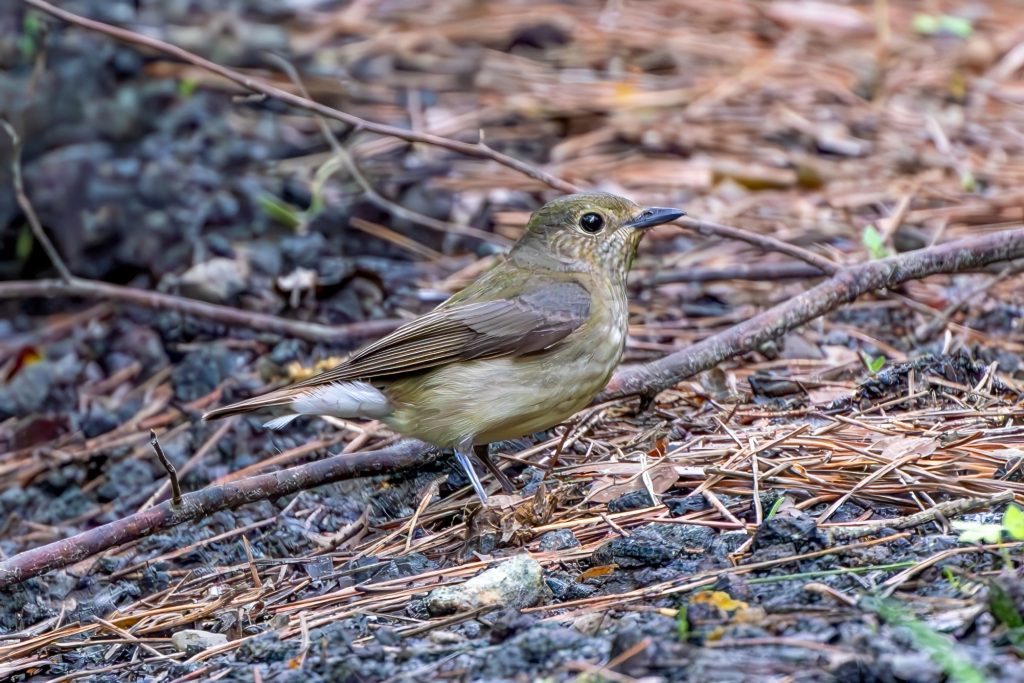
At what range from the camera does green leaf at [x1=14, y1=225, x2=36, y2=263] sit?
Answer: 741cm

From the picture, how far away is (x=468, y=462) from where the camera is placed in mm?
4840

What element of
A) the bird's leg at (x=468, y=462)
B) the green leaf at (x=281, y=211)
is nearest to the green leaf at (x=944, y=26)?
the green leaf at (x=281, y=211)

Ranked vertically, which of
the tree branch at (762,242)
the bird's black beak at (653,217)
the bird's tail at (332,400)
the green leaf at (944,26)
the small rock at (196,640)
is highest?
the green leaf at (944,26)

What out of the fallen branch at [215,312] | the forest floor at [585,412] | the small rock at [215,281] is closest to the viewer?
the forest floor at [585,412]

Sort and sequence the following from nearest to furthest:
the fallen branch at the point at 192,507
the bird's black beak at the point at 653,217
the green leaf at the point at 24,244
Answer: the fallen branch at the point at 192,507 → the bird's black beak at the point at 653,217 → the green leaf at the point at 24,244

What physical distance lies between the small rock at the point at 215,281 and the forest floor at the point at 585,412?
18mm

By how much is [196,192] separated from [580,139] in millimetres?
2534

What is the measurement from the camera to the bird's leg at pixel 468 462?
185 inches

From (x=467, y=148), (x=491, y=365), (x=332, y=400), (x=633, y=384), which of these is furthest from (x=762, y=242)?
(x=332, y=400)

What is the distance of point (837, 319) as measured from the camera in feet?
20.4

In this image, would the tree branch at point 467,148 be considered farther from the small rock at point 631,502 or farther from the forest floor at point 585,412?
the small rock at point 631,502

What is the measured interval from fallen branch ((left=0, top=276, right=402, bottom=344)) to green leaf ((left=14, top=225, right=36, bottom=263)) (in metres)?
0.70

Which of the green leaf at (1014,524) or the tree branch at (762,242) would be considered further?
the tree branch at (762,242)

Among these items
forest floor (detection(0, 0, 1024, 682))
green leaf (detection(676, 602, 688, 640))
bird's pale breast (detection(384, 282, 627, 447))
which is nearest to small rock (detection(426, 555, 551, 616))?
forest floor (detection(0, 0, 1024, 682))
